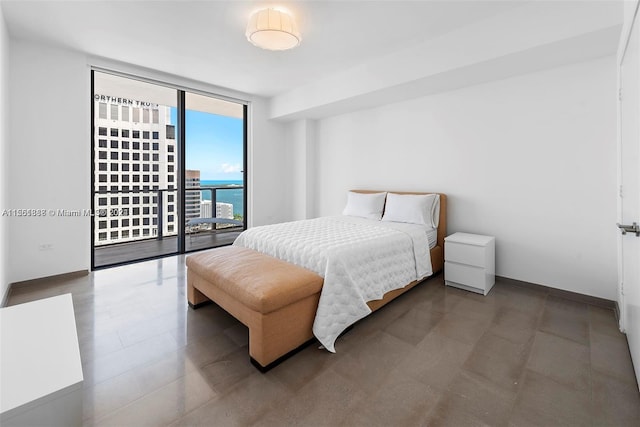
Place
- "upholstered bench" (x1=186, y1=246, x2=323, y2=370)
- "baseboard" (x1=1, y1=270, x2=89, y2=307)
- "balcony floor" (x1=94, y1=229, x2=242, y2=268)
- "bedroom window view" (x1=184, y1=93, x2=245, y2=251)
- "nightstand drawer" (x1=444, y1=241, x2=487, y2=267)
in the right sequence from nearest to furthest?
"upholstered bench" (x1=186, y1=246, x2=323, y2=370)
"nightstand drawer" (x1=444, y1=241, x2=487, y2=267)
"baseboard" (x1=1, y1=270, x2=89, y2=307)
"balcony floor" (x1=94, y1=229, x2=242, y2=268)
"bedroom window view" (x1=184, y1=93, x2=245, y2=251)

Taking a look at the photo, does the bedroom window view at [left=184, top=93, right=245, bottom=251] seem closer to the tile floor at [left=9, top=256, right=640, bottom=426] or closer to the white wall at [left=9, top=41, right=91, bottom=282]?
the white wall at [left=9, top=41, right=91, bottom=282]

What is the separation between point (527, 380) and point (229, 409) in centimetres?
171

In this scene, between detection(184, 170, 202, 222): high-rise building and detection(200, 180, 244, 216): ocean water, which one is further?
detection(200, 180, 244, 216): ocean water

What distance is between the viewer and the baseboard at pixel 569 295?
107 inches

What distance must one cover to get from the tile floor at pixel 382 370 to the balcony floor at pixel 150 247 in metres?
1.64

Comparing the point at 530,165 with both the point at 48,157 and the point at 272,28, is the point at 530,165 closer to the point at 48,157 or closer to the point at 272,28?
the point at 272,28

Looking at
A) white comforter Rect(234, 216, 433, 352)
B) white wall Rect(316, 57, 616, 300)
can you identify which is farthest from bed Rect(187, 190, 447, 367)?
white wall Rect(316, 57, 616, 300)

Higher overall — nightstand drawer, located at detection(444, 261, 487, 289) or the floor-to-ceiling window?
the floor-to-ceiling window

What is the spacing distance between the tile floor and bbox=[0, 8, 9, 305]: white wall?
2.66 feet

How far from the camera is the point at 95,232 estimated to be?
12.5 ft

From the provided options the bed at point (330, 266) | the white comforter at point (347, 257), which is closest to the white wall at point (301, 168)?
the bed at point (330, 266)

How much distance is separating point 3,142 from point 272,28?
109 inches

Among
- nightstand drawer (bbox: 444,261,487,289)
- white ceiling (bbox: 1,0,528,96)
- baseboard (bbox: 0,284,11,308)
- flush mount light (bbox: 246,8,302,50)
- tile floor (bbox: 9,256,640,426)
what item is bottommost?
tile floor (bbox: 9,256,640,426)

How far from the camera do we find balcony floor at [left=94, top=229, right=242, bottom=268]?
432 centimetres
